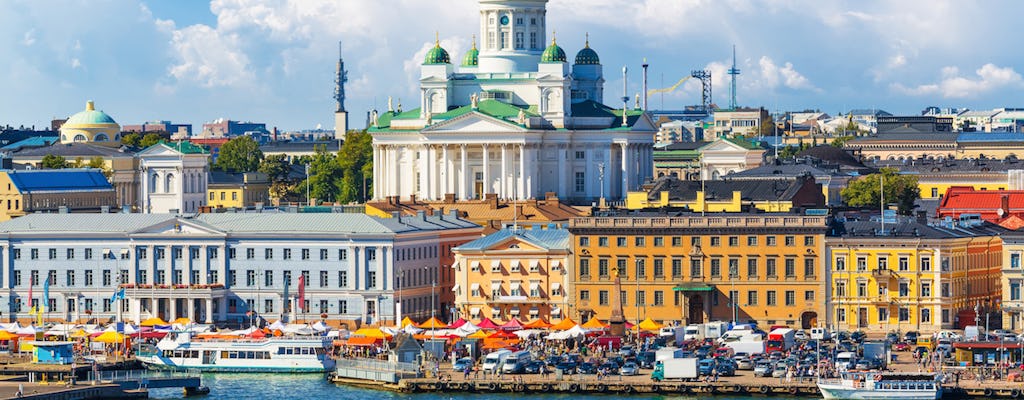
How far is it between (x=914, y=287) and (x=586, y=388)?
2322 cm

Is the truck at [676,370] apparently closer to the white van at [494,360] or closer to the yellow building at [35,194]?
the white van at [494,360]

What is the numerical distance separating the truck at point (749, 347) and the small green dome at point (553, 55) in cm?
7550

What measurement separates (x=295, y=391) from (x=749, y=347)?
1863 cm

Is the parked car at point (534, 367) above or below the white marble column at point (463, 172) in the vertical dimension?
below

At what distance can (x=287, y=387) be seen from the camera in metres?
118

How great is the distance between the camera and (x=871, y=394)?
108938mm

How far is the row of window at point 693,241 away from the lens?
131m

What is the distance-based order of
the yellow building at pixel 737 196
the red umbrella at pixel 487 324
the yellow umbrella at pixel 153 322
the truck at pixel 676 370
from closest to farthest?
the truck at pixel 676 370 < the red umbrella at pixel 487 324 < the yellow umbrella at pixel 153 322 < the yellow building at pixel 737 196

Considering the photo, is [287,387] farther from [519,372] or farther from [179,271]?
[179,271]

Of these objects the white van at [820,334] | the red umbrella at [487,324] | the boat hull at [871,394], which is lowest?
the boat hull at [871,394]

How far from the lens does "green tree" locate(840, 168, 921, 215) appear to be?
178m

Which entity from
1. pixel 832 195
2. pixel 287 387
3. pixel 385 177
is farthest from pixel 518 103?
pixel 287 387

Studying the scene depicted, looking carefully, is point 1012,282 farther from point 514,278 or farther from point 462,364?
point 462,364

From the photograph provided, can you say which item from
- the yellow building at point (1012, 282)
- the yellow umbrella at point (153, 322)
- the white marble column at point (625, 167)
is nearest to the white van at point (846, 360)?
the yellow building at point (1012, 282)
